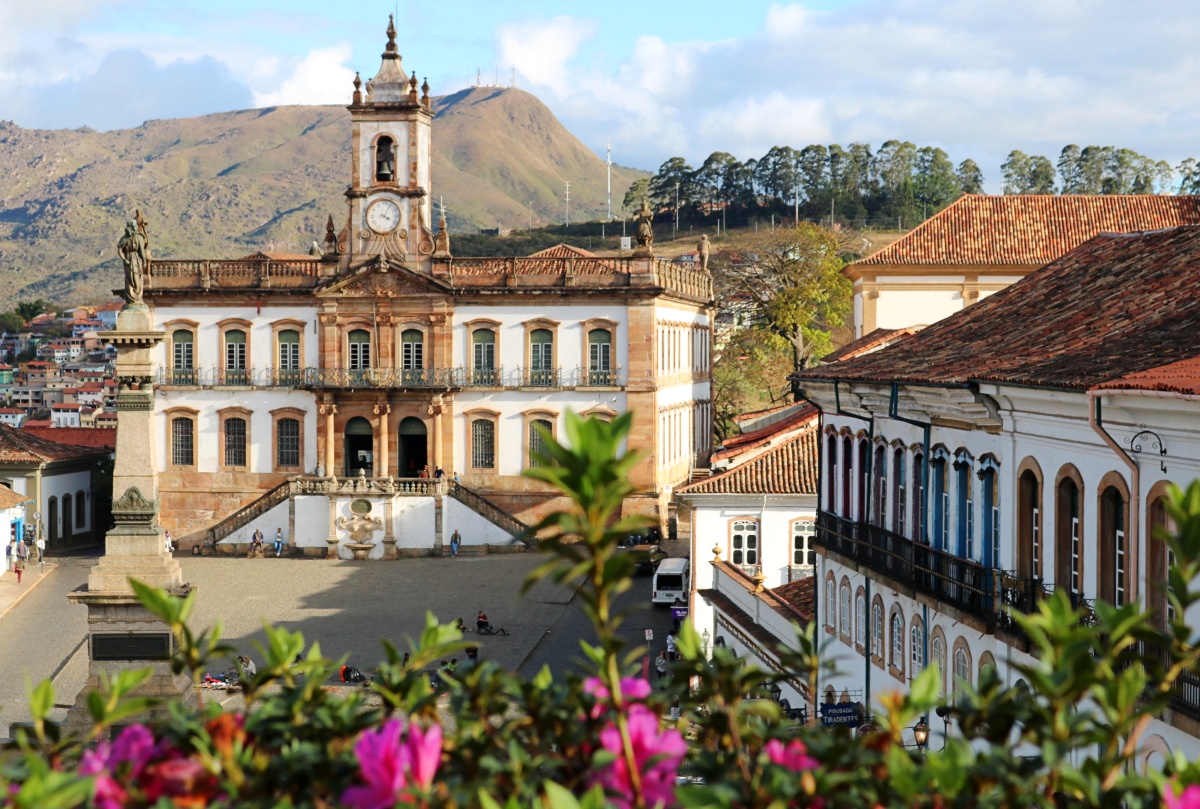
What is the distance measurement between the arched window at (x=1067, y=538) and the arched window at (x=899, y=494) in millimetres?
5154

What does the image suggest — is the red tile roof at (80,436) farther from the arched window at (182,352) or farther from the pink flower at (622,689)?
the pink flower at (622,689)

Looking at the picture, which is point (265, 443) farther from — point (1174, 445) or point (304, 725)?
point (304, 725)

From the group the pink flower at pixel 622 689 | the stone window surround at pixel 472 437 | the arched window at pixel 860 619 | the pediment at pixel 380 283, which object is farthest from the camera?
the stone window surround at pixel 472 437

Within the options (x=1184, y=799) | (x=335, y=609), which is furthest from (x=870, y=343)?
(x=1184, y=799)

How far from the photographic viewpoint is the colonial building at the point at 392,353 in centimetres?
5144

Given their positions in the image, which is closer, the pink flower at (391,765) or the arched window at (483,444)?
the pink flower at (391,765)

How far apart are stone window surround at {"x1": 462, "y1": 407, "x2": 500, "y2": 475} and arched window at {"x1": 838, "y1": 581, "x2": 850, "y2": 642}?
2898 cm

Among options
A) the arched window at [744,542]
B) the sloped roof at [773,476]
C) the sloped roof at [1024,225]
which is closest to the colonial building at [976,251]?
the sloped roof at [1024,225]

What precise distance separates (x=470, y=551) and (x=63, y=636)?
15859mm

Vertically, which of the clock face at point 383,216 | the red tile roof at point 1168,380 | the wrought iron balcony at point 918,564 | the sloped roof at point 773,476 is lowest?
the wrought iron balcony at point 918,564

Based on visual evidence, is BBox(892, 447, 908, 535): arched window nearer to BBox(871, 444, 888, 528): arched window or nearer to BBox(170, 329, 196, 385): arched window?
BBox(871, 444, 888, 528): arched window

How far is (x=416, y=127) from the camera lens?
52531 mm

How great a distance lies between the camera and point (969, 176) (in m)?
130

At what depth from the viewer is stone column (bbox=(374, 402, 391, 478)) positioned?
171ft
